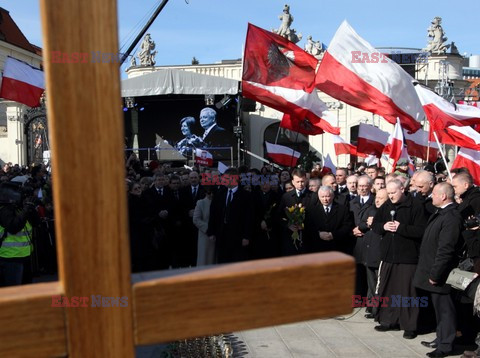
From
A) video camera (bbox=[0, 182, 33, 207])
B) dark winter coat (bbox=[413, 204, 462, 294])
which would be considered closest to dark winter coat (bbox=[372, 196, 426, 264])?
dark winter coat (bbox=[413, 204, 462, 294])

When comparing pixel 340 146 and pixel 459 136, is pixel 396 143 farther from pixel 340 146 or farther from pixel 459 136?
pixel 340 146

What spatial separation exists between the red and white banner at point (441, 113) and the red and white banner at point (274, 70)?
6.04 feet

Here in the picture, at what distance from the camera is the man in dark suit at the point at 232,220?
8.73 meters

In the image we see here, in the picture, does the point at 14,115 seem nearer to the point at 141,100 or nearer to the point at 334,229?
the point at 141,100

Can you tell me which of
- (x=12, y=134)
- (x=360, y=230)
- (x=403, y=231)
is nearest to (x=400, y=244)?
(x=403, y=231)

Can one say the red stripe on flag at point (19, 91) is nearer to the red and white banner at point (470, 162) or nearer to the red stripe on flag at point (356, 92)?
the red stripe on flag at point (356, 92)

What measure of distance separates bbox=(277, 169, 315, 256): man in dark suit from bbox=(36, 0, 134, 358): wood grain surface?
6791mm

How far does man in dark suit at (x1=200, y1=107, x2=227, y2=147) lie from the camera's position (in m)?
29.4

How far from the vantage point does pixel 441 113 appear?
855cm

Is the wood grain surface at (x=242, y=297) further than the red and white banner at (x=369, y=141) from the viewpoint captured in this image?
No

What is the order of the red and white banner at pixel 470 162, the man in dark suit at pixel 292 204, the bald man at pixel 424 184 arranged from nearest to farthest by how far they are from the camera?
1. the bald man at pixel 424 184
2. the man in dark suit at pixel 292 204
3. the red and white banner at pixel 470 162

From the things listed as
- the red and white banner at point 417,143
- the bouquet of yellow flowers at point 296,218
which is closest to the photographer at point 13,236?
the bouquet of yellow flowers at point 296,218

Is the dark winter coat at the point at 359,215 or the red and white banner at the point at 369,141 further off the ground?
the red and white banner at the point at 369,141

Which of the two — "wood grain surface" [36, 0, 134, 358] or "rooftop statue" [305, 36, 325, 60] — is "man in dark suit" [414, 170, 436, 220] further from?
"rooftop statue" [305, 36, 325, 60]
